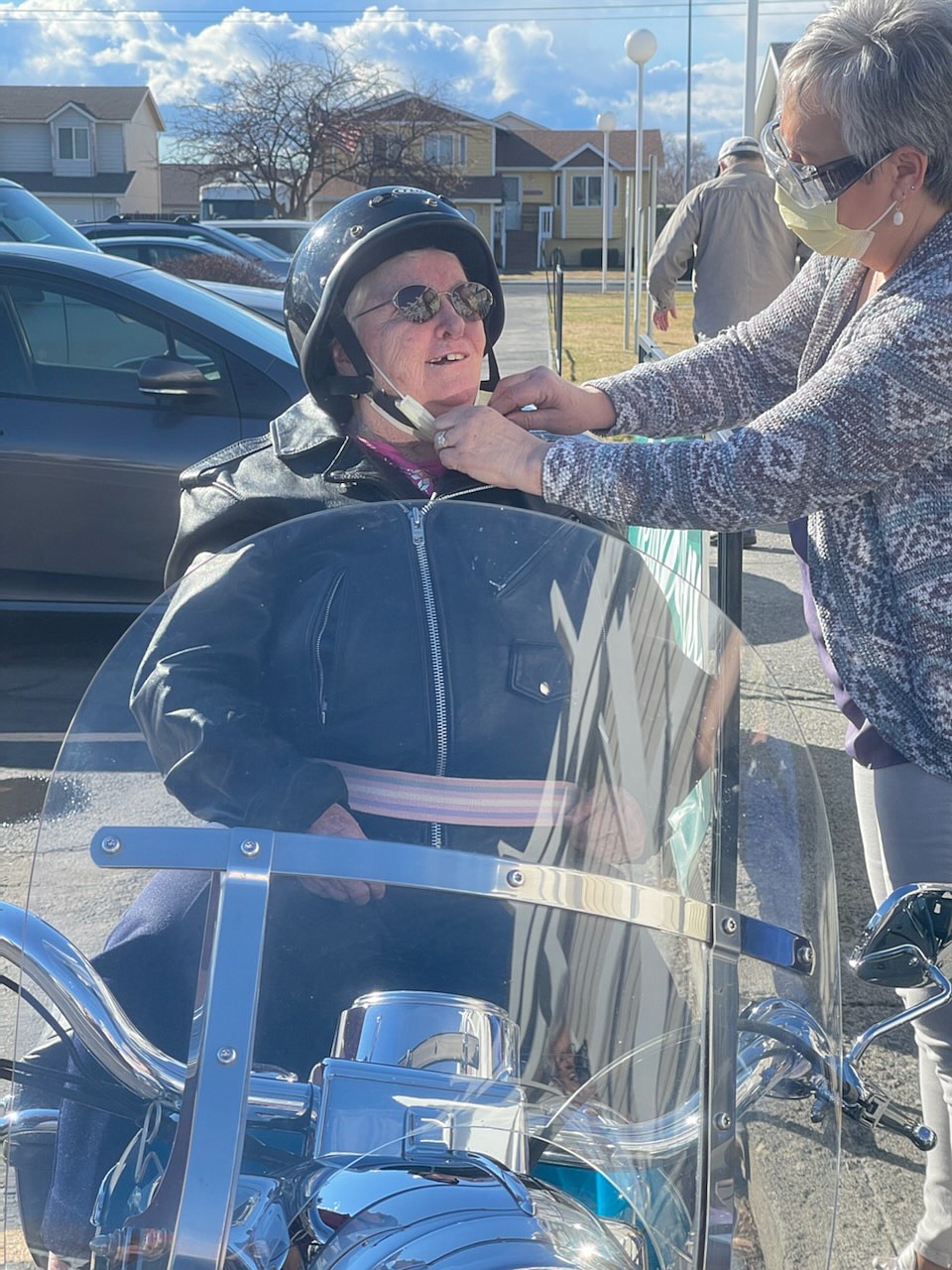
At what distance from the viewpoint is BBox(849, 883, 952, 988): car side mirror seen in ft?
4.39

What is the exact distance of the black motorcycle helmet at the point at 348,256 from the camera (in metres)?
2.32

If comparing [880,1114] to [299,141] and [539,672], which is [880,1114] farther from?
[299,141]

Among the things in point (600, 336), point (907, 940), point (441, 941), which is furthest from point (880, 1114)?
point (600, 336)

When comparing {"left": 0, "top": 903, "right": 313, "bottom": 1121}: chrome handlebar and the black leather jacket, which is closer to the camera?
{"left": 0, "top": 903, "right": 313, "bottom": 1121}: chrome handlebar

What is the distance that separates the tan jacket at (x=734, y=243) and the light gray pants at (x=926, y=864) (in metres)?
5.47

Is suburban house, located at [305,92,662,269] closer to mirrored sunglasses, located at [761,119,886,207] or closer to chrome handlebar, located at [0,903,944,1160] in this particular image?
mirrored sunglasses, located at [761,119,886,207]

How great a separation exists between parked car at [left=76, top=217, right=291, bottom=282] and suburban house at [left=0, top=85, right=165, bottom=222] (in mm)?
39917

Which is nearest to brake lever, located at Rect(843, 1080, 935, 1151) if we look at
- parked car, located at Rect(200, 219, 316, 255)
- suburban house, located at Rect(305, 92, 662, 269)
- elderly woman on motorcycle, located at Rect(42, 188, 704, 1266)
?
elderly woman on motorcycle, located at Rect(42, 188, 704, 1266)

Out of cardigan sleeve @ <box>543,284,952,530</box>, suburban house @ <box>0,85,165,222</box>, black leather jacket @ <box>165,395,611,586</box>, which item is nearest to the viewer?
cardigan sleeve @ <box>543,284,952,530</box>

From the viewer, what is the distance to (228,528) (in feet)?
7.34

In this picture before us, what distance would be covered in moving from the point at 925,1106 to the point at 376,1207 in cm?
132

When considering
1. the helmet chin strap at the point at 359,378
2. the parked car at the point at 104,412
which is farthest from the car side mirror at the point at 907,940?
the parked car at the point at 104,412

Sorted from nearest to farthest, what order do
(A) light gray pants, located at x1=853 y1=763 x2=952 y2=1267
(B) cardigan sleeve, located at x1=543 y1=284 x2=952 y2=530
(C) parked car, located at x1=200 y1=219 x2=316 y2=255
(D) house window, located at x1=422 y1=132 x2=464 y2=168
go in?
(B) cardigan sleeve, located at x1=543 y1=284 x2=952 y2=530, (A) light gray pants, located at x1=853 y1=763 x2=952 y2=1267, (C) parked car, located at x1=200 y1=219 x2=316 y2=255, (D) house window, located at x1=422 y1=132 x2=464 y2=168

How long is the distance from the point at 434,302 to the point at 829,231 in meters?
0.70
